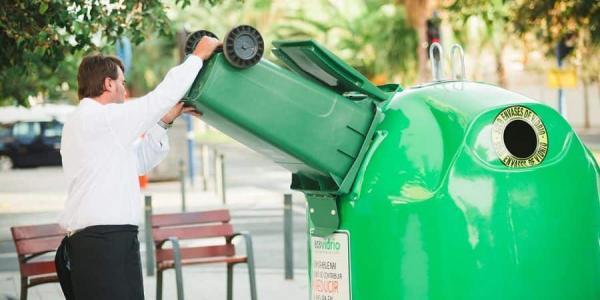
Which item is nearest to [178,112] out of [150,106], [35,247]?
[150,106]

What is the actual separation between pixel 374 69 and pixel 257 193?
16.8 m

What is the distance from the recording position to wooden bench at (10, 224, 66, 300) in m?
8.19

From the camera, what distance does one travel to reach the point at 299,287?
10453mm

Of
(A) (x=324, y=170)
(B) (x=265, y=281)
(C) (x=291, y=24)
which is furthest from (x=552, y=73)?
(C) (x=291, y=24)

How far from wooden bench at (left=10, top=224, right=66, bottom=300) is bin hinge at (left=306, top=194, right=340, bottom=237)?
10.4ft

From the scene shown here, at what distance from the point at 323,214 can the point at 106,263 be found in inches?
38.9

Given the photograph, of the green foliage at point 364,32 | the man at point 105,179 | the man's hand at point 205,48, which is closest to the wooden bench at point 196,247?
the man at point 105,179

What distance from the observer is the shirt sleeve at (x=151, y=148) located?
212 inches

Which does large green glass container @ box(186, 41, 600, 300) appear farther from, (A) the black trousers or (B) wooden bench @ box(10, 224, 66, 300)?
(B) wooden bench @ box(10, 224, 66, 300)

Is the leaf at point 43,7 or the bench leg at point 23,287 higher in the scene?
the leaf at point 43,7

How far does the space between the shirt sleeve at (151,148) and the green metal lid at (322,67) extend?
0.65 metres

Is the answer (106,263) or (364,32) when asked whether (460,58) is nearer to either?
(106,263)

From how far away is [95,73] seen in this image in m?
5.17

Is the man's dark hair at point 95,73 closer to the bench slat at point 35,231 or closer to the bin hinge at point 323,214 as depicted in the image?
the bin hinge at point 323,214
